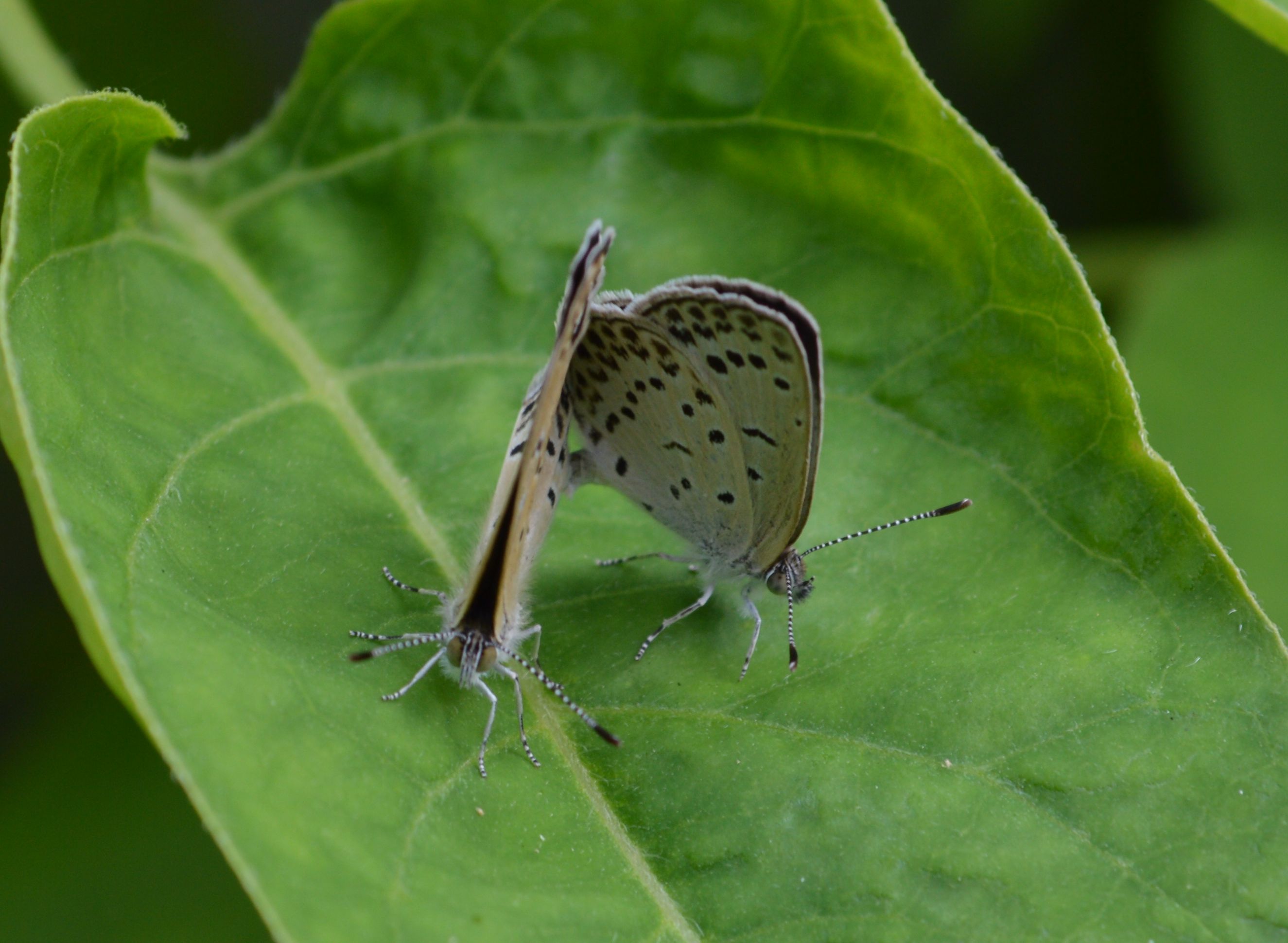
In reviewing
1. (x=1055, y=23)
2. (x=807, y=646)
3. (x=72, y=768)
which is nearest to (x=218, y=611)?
(x=807, y=646)

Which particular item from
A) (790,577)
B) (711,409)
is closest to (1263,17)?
(711,409)

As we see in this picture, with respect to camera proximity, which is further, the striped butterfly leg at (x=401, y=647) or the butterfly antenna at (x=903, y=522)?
the butterfly antenna at (x=903, y=522)

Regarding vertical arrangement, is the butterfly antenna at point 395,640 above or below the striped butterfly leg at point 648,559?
above

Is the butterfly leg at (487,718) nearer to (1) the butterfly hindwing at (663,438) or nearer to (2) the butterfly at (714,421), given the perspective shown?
(2) the butterfly at (714,421)

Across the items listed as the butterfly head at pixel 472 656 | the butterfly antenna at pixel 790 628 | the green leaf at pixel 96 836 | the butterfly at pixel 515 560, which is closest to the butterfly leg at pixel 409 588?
the butterfly at pixel 515 560

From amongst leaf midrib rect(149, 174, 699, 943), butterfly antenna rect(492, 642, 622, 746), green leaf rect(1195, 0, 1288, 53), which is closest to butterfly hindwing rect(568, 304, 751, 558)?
leaf midrib rect(149, 174, 699, 943)

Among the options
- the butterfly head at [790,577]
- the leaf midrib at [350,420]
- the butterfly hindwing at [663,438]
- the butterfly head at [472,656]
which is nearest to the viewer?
the leaf midrib at [350,420]

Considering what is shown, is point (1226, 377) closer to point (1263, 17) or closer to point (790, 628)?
point (1263, 17)
